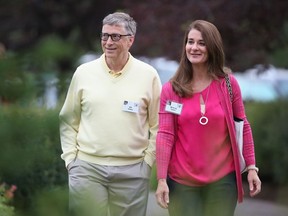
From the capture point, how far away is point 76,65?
1.41 meters

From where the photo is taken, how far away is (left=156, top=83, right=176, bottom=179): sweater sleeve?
445cm

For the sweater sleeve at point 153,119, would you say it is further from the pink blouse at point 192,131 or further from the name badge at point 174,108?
the name badge at point 174,108

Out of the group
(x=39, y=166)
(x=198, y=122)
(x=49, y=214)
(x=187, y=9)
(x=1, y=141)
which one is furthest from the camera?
(x=187, y=9)

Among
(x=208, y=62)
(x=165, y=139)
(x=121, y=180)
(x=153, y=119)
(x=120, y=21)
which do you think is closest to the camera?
(x=165, y=139)

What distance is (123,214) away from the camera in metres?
4.82

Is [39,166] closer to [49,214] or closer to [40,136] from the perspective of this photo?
[40,136]

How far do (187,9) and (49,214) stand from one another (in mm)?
11995

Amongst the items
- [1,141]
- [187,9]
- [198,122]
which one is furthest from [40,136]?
[187,9]

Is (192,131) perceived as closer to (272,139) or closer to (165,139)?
(165,139)

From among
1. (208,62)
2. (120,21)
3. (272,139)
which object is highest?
(120,21)

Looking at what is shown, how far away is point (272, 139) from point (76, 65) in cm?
1066

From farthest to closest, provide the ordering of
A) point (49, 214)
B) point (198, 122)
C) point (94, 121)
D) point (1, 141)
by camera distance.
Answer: point (94, 121)
point (198, 122)
point (1, 141)
point (49, 214)

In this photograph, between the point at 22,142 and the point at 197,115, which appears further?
the point at 197,115

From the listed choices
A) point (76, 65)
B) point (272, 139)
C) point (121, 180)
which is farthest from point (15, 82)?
point (272, 139)
